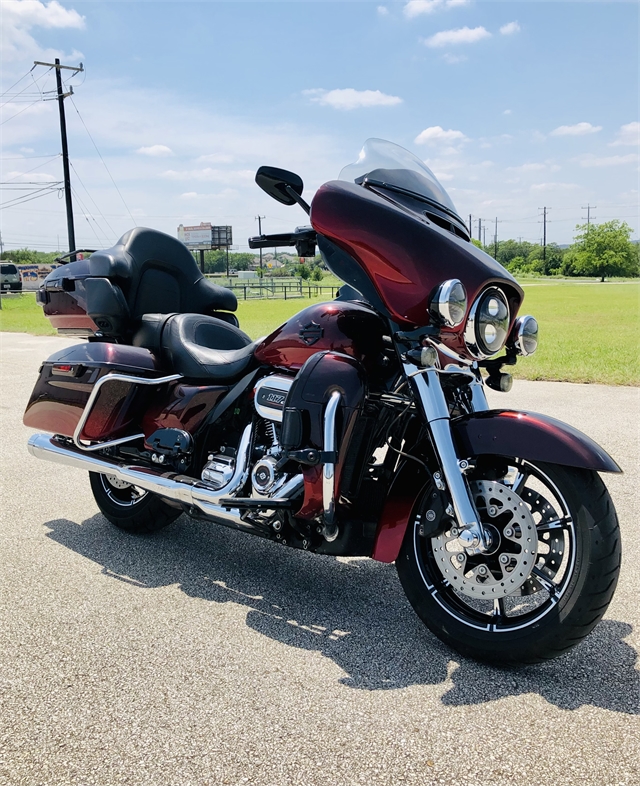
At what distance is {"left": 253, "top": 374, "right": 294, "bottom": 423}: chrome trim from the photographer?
3.23 meters

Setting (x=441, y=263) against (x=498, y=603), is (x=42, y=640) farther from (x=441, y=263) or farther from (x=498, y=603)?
(x=441, y=263)

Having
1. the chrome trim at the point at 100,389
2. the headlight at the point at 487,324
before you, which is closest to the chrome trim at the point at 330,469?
the headlight at the point at 487,324

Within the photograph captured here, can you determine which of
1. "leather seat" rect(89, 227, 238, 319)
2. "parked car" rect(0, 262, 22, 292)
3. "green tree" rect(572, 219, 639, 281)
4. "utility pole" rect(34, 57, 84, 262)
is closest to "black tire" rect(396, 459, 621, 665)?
"leather seat" rect(89, 227, 238, 319)

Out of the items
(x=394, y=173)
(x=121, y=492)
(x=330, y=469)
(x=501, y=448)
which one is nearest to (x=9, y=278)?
(x=121, y=492)

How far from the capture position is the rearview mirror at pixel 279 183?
2.97 meters

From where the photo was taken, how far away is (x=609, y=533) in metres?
2.51

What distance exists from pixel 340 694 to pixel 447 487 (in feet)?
2.82

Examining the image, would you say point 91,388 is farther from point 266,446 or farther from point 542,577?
point 542,577

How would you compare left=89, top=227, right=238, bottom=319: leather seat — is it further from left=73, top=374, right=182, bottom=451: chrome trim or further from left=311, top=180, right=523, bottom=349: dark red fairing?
left=311, top=180, right=523, bottom=349: dark red fairing

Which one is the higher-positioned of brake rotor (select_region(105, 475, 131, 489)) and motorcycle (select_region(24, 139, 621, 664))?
motorcycle (select_region(24, 139, 621, 664))

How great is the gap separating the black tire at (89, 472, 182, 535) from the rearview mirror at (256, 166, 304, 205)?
6.17ft

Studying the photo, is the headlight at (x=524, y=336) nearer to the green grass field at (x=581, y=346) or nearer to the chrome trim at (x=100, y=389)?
the chrome trim at (x=100, y=389)

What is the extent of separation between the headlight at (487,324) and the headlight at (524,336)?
0.64 ft

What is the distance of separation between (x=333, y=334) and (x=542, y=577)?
1.29 m
